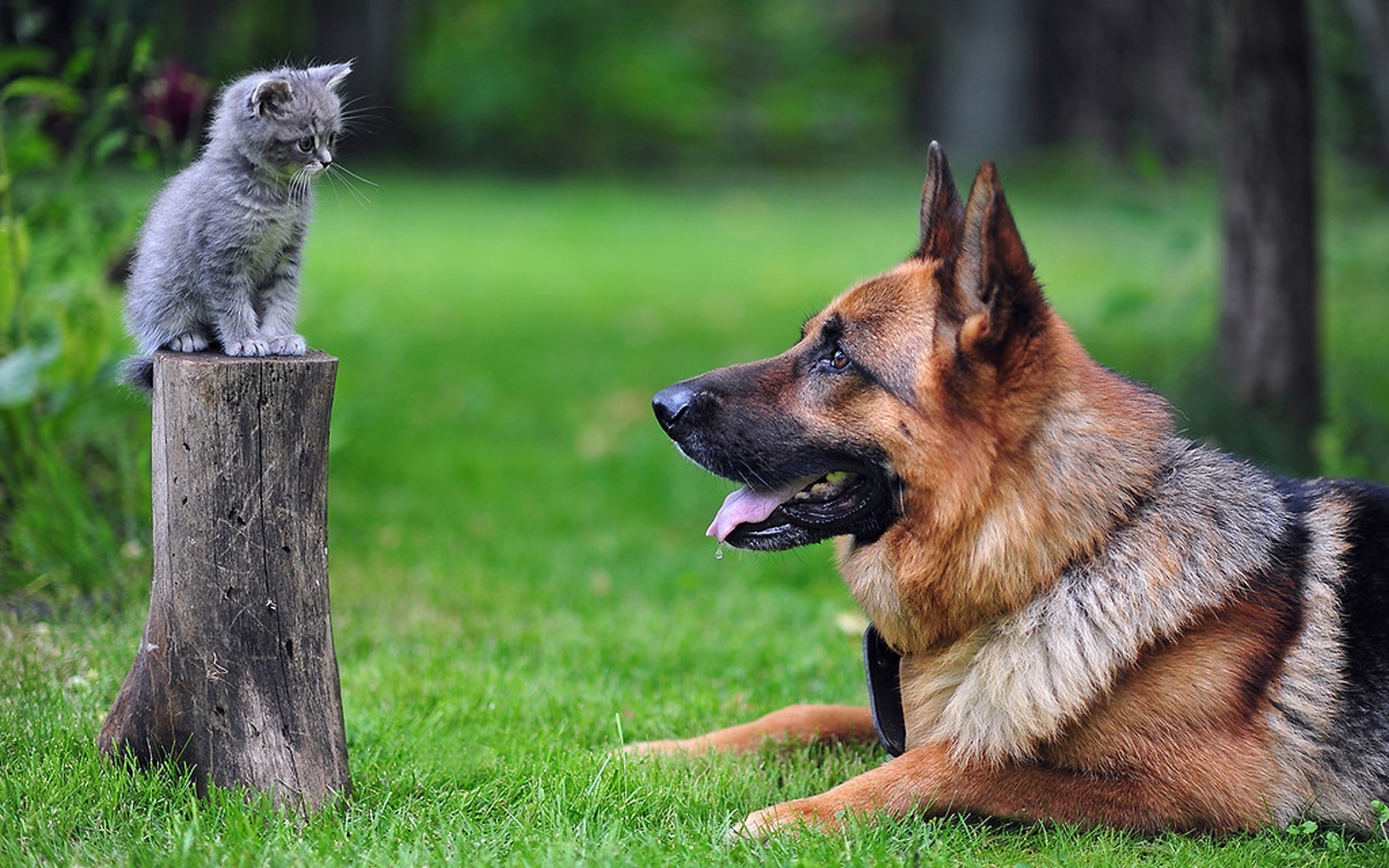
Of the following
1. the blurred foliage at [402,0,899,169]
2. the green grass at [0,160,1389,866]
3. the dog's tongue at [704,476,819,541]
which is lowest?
the green grass at [0,160,1389,866]

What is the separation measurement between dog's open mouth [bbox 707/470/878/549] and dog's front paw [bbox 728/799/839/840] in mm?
722

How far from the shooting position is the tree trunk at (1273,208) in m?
7.33

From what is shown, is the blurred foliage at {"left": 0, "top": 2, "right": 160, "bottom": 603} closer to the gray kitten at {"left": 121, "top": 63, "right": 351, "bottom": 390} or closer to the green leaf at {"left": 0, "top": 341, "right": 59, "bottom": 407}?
the green leaf at {"left": 0, "top": 341, "right": 59, "bottom": 407}

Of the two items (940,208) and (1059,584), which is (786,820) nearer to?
(1059,584)

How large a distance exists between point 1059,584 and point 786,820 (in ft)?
3.16

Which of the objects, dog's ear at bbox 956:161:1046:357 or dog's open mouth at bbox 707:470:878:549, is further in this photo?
dog's open mouth at bbox 707:470:878:549

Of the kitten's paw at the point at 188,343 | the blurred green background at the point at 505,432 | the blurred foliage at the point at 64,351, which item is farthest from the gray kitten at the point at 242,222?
the blurred foliage at the point at 64,351

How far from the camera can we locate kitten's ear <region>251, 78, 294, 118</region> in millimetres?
3334

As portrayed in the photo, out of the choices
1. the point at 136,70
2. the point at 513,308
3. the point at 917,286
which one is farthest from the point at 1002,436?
the point at 513,308

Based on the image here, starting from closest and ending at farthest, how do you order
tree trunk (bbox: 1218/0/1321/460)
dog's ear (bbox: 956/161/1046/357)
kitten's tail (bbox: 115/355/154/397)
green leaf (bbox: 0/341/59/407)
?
1. dog's ear (bbox: 956/161/1046/357)
2. kitten's tail (bbox: 115/355/154/397)
3. green leaf (bbox: 0/341/59/407)
4. tree trunk (bbox: 1218/0/1321/460)

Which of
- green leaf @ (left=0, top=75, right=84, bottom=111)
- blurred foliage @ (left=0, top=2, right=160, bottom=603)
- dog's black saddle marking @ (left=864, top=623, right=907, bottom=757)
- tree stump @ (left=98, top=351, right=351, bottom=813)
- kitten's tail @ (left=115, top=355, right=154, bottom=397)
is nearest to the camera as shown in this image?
tree stump @ (left=98, top=351, right=351, bottom=813)

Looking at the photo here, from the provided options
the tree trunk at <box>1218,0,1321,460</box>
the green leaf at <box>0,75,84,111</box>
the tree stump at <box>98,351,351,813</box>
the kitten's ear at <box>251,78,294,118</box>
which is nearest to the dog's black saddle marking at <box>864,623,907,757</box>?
the tree stump at <box>98,351,351,813</box>

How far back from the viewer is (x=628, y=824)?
11.5ft

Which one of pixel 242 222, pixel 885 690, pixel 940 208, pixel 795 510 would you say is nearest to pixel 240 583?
pixel 242 222
